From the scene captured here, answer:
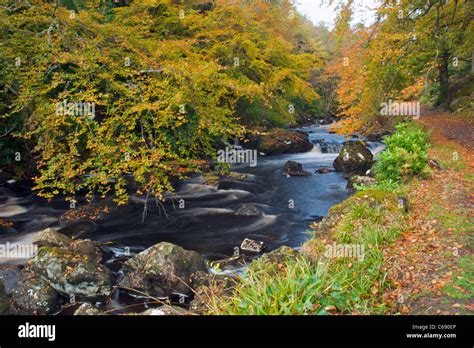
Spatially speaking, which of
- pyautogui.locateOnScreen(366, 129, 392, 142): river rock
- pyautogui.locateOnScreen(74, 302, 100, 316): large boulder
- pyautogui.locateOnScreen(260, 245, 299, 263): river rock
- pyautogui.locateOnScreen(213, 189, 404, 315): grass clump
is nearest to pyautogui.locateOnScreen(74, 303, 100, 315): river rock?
pyautogui.locateOnScreen(74, 302, 100, 316): large boulder

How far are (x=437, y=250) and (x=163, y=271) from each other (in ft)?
16.4

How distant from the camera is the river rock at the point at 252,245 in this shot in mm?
8984

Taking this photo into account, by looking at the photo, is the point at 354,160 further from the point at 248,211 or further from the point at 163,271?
the point at 163,271

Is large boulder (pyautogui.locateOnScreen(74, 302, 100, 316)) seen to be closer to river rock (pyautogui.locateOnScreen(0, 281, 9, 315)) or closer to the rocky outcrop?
the rocky outcrop

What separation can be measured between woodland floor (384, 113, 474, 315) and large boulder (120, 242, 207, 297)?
3.97 meters

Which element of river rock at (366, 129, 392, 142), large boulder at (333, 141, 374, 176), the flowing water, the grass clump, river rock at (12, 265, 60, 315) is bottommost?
river rock at (12, 265, 60, 315)

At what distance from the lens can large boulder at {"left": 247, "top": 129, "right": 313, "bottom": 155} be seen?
68.7 ft

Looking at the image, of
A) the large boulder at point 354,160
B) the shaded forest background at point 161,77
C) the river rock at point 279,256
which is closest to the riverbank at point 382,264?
the river rock at point 279,256

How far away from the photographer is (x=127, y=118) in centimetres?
830

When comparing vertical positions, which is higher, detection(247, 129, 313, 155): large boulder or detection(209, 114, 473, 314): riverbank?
detection(247, 129, 313, 155): large boulder

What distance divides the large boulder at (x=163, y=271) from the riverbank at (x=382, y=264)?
1800mm

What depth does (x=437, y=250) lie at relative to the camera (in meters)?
5.30

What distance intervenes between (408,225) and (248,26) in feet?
41.9

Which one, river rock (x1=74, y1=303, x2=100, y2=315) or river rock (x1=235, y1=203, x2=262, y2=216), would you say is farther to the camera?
river rock (x1=235, y1=203, x2=262, y2=216)
